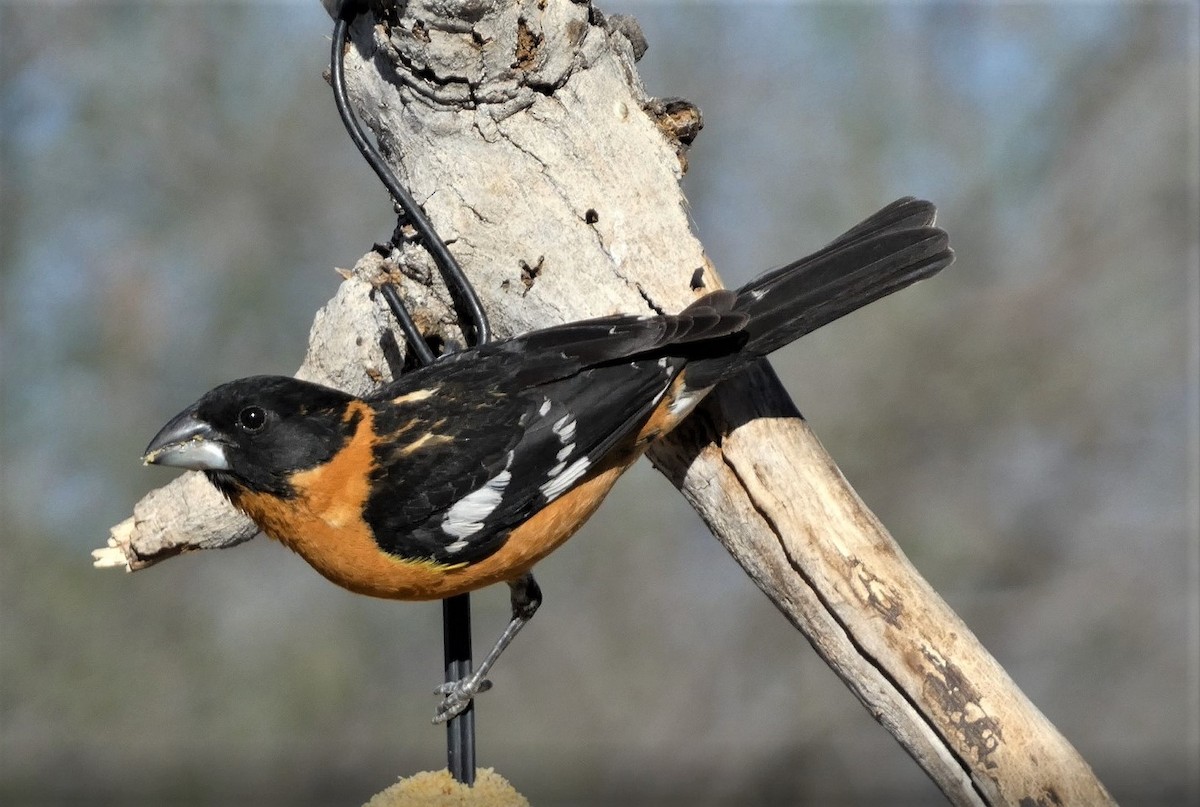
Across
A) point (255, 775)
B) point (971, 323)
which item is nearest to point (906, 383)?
point (971, 323)

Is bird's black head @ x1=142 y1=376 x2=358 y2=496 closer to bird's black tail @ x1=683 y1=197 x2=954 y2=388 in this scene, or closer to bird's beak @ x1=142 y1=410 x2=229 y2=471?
bird's beak @ x1=142 y1=410 x2=229 y2=471

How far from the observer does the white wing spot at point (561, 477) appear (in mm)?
2582

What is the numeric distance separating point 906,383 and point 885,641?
5724mm

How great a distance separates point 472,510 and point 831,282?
0.97 metres

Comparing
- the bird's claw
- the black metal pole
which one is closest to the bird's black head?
the black metal pole

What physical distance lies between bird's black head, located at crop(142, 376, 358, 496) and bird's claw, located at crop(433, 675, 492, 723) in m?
0.55

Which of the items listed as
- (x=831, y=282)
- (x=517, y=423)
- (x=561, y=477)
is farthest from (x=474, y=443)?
(x=831, y=282)

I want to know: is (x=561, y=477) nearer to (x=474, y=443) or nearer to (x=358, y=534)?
(x=474, y=443)

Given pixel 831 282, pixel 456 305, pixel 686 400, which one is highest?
pixel 456 305

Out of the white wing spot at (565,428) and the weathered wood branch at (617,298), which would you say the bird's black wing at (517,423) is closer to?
the white wing spot at (565,428)

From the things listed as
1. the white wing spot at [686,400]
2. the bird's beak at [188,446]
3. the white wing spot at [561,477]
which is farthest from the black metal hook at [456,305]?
the bird's beak at [188,446]

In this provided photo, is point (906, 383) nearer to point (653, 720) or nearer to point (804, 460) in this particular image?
point (653, 720)

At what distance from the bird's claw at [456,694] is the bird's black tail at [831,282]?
0.87m

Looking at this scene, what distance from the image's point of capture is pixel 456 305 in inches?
117
